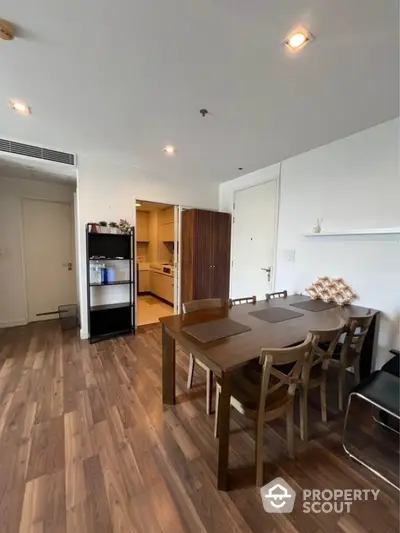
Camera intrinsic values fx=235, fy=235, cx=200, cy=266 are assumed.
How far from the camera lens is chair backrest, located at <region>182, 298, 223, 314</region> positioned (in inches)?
90.5

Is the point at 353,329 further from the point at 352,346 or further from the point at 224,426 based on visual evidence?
the point at 224,426

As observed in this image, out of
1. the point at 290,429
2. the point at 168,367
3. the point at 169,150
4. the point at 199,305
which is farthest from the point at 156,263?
the point at 290,429

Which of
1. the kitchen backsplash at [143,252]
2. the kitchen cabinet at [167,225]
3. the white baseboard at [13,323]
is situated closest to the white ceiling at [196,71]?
the kitchen cabinet at [167,225]

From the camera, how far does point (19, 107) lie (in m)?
2.20

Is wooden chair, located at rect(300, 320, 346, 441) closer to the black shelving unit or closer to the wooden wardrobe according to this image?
the wooden wardrobe

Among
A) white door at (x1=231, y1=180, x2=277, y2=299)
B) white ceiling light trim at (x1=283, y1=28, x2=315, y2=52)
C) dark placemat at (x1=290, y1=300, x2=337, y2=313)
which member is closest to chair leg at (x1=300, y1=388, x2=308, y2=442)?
dark placemat at (x1=290, y1=300, x2=337, y2=313)

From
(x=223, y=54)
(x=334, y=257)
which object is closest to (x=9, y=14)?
(x=223, y=54)

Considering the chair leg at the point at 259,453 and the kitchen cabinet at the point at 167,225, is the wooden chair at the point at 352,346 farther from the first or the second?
the kitchen cabinet at the point at 167,225

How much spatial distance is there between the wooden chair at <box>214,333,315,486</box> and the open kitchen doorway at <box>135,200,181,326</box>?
299 cm

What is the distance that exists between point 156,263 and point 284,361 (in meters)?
5.13

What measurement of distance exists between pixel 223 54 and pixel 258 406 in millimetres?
2252

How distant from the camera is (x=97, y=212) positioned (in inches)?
136

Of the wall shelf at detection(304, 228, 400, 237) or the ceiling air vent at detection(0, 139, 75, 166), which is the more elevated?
the ceiling air vent at detection(0, 139, 75, 166)

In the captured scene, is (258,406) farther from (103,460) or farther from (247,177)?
(247,177)
